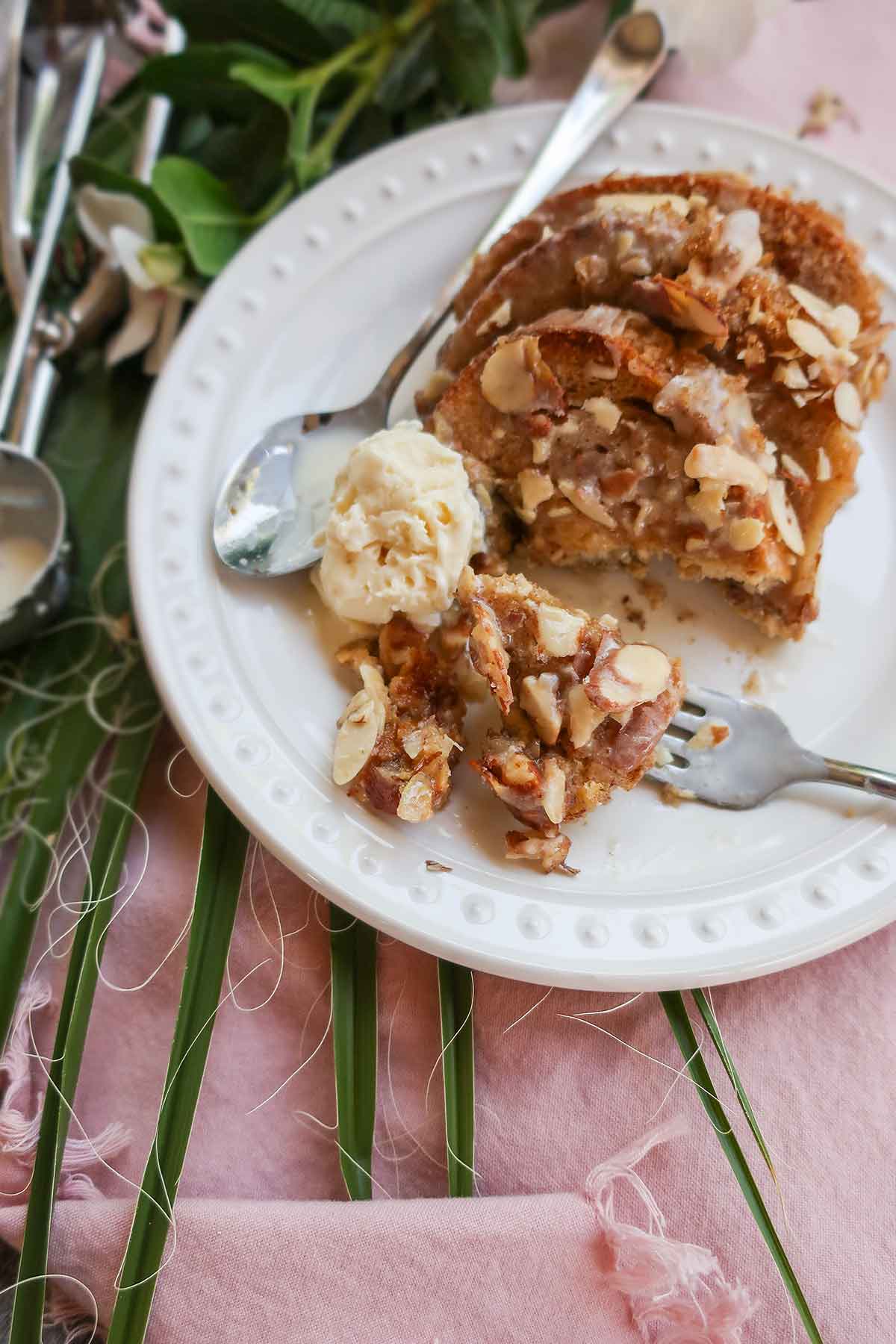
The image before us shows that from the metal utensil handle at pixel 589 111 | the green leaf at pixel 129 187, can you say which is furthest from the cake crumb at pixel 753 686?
the green leaf at pixel 129 187

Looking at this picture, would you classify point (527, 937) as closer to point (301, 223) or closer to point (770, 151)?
point (301, 223)

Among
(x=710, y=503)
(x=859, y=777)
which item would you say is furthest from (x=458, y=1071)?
(x=710, y=503)

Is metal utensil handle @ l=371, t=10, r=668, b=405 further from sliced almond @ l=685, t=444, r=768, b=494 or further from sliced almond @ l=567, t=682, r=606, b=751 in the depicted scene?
sliced almond @ l=567, t=682, r=606, b=751

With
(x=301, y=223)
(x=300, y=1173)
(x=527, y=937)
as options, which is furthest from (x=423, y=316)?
A: (x=300, y=1173)

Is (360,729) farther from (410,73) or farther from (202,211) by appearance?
(410,73)

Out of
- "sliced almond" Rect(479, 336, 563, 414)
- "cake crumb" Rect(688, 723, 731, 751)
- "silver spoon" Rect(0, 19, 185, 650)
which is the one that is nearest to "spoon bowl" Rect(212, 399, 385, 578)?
"sliced almond" Rect(479, 336, 563, 414)

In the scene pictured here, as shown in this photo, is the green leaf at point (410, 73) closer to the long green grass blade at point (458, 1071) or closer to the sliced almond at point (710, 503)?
the sliced almond at point (710, 503)
